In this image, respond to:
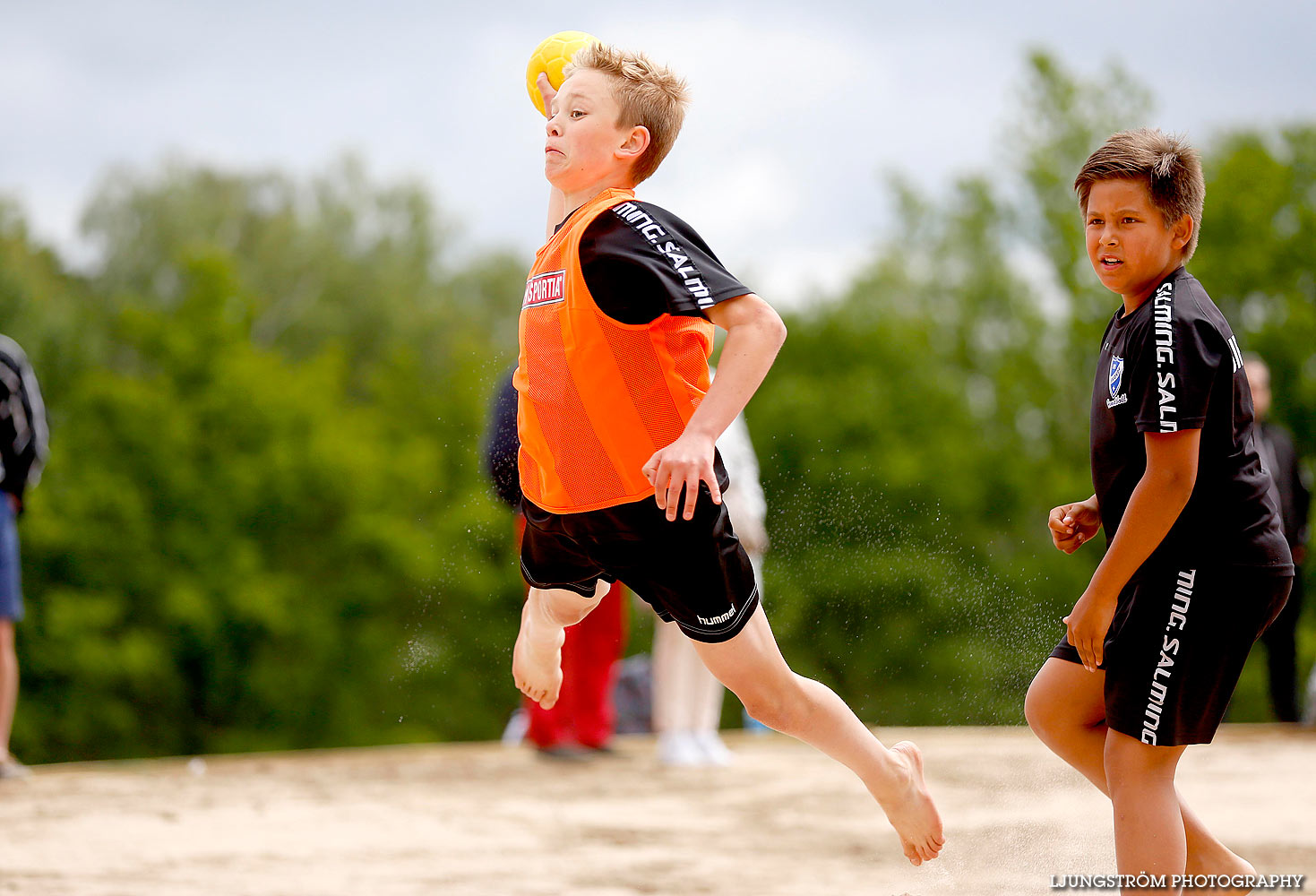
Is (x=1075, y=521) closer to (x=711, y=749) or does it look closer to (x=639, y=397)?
(x=639, y=397)

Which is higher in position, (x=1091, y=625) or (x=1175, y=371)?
(x=1175, y=371)

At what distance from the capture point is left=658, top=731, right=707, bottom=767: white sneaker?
20.6 ft

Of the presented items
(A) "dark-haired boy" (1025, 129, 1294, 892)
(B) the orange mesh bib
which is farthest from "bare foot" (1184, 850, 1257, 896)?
(B) the orange mesh bib

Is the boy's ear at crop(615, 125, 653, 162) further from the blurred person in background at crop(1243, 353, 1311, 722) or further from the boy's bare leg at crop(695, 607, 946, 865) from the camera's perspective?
the blurred person in background at crop(1243, 353, 1311, 722)

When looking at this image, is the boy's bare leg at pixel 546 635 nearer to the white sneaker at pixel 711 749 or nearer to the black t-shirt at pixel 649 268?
the black t-shirt at pixel 649 268

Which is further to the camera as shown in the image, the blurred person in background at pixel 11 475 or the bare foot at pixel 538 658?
the blurred person in background at pixel 11 475

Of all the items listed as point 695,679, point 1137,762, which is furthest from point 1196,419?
point 695,679

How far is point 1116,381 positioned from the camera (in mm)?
2533

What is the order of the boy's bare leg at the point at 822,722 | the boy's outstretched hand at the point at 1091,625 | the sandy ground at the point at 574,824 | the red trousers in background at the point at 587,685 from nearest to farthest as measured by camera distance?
the boy's outstretched hand at the point at 1091,625
the boy's bare leg at the point at 822,722
the sandy ground at the point at 574,824
the red trousers in background at the point at 587,685

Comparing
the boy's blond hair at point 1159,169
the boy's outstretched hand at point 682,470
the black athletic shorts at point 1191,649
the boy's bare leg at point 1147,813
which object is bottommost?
the boy's bare leg at point 1147,813

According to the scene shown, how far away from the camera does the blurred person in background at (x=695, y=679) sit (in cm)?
628

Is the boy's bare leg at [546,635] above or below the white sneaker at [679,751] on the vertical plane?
above

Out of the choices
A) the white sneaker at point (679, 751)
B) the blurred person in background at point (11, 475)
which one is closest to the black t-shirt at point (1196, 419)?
Result: the white sneaker at point (679, 751)

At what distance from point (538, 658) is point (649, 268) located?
1.10 meters
